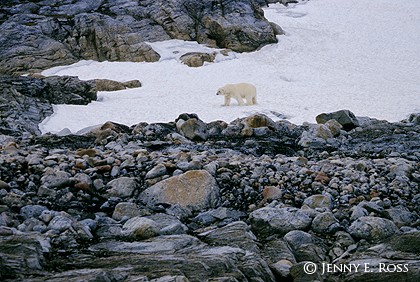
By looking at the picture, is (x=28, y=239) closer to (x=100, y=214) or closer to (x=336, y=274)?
(x=100, y=214)

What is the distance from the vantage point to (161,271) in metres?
3.21

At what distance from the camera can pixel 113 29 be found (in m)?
33.8

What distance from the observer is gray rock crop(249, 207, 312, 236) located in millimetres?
4824

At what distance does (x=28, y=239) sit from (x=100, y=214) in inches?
70.8

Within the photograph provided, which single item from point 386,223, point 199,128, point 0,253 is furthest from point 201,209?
point 199,128

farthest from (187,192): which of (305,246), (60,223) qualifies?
(305,246)

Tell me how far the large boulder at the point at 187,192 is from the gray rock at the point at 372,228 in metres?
1.73

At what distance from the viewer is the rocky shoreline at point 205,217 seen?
345cm

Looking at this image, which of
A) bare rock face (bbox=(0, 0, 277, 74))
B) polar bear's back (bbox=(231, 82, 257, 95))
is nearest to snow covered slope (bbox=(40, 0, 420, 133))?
polar bear's back (bbox=(231, 82, 257, 95))

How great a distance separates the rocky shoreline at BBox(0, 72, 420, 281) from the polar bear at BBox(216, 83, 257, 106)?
11039mm

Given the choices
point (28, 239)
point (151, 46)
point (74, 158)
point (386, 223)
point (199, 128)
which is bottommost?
point (151, 46)

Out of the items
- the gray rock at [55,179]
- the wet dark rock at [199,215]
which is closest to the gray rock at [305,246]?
the wet dark rock at [199,215]

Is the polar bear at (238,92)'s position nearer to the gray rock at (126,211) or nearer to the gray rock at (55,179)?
the gray rock at (55,179)

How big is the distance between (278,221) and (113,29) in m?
31.1
